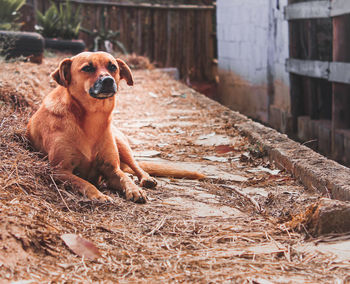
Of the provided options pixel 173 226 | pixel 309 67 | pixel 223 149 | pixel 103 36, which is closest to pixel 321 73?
pixel 309 67

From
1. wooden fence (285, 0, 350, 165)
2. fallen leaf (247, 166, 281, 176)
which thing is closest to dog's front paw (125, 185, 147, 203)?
fallen leaf (247, 166, 281, 176)

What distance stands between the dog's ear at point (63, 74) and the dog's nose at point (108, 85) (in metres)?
0.31

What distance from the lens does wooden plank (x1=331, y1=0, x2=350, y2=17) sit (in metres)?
5.39

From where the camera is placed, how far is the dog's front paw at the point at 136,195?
3002mm

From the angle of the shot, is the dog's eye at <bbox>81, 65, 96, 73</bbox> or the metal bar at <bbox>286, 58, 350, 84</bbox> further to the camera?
the metal bar at <bbox>286, 58, 350, 84</bbox>

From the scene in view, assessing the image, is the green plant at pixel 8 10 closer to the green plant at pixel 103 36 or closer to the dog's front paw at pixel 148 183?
the green plant at pixel 103 36

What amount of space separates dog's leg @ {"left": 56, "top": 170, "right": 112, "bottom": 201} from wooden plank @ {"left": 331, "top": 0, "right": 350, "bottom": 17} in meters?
3.79

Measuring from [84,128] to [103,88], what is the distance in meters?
0.33

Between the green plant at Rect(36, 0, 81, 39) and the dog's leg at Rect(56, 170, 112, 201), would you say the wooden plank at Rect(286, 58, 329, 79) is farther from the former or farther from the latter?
the green plant at Rect(36, 0, 81, 39)

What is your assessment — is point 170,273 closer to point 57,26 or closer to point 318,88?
point 318,88

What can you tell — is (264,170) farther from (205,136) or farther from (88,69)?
(88,69)

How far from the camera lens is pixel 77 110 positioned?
3227 millimetres

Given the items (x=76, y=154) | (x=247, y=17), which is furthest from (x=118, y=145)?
(x=247, y=17)

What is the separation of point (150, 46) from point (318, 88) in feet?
23.8
